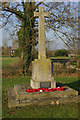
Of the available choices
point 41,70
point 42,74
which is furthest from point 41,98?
point 41,70

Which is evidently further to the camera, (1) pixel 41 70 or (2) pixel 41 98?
(1) pixel 41 70

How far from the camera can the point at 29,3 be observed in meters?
13.8

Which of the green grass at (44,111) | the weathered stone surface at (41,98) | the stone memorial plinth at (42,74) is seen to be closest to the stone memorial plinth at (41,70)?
the stone memorial plinth at (42,74)

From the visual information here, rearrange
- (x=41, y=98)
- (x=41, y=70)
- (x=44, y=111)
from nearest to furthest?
(x=44, y=111) → (x=41, y=98) → (x=41, y=70)

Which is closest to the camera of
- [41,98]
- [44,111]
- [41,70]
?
[44,111]

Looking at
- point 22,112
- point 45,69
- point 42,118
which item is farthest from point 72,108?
point 45,69

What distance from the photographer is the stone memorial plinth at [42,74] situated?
6.39 metres

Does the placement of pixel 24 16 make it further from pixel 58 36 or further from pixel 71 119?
pixel 71 119

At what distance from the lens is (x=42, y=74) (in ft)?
21.1

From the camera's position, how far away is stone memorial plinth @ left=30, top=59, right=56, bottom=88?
639 centimetres

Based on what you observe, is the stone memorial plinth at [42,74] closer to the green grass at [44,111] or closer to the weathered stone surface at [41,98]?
the weathered stone surface at [41,98]

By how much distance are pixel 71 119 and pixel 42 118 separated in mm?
850

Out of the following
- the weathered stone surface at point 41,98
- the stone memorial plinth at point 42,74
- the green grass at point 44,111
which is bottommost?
the green grass at point 44,111

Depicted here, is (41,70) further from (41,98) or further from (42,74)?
(41,98)
